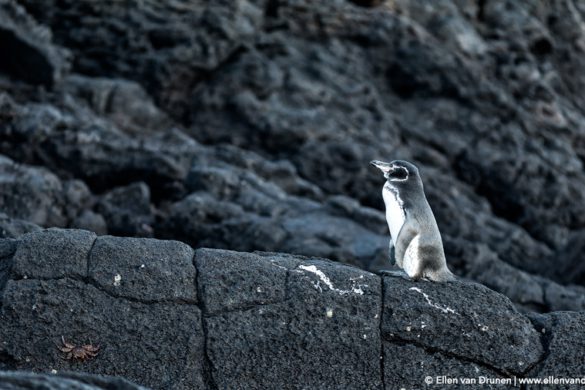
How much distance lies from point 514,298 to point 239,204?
205 inches

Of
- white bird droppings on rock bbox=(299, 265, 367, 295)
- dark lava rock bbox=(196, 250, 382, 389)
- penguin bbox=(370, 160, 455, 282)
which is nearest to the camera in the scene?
dark lava rock bbox=(196, 250, 382, 389)

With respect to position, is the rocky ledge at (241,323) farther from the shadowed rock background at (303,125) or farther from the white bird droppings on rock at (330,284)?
the shadowed rock background at (303,125)

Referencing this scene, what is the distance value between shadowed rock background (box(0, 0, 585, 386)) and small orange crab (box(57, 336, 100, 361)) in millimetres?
7949

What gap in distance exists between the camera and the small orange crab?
762cm

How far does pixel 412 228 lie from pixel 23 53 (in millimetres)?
13834

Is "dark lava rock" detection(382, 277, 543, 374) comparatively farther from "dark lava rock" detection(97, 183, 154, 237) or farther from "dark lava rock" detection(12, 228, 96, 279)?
"dark lava rock" detection(97, 183, 154, 237)

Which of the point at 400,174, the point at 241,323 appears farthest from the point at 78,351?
the point at 400,174

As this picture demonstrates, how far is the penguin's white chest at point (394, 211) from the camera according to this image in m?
8.90

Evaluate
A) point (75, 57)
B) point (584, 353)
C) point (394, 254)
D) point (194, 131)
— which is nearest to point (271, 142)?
point (194, 131)

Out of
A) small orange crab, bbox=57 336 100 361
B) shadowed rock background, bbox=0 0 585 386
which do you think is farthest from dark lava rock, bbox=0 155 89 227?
small orange crab, bbox=57 336 100 361

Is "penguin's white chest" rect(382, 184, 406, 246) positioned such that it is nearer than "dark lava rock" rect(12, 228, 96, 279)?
No

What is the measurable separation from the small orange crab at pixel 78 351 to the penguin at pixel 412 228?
9.81 ft

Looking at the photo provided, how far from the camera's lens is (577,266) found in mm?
17203

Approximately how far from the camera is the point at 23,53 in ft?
65.8
